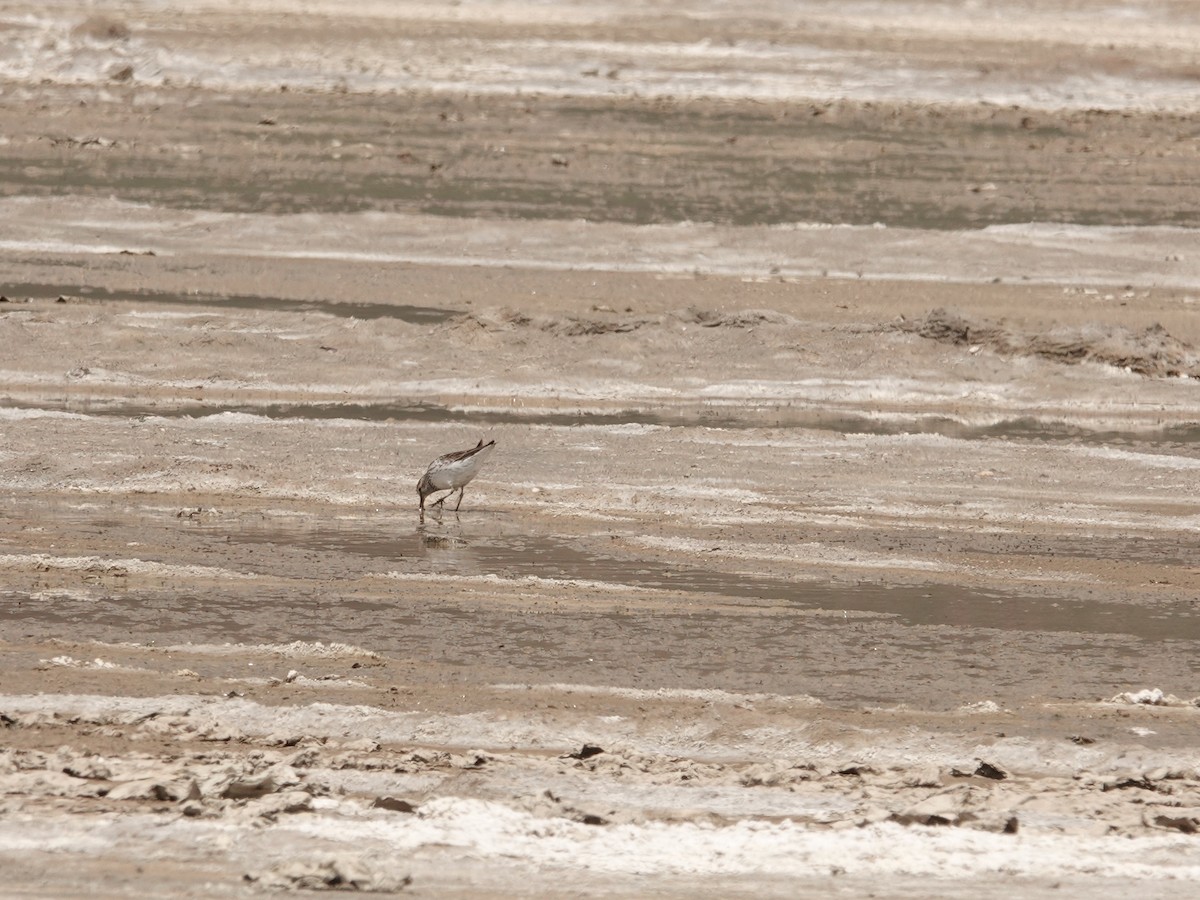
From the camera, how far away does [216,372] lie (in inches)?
519

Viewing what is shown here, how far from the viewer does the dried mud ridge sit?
1391 centimetres

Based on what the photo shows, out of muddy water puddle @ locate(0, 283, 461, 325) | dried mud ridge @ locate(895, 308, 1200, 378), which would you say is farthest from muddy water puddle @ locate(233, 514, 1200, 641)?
muddy water puddle @ locate(0, 283, 461, 325)

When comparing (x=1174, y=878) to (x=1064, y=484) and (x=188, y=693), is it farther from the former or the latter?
(x=1064, y=484)

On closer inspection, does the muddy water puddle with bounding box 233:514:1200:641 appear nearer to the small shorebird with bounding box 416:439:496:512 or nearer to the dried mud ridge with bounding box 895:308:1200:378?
the small shorebird with bounding box 416:439:496:512

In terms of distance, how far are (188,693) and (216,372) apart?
6.25m

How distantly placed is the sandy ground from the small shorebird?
0.21 meters

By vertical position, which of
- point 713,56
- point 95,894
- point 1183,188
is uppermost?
point 713,56

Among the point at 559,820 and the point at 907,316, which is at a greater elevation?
the point at 907,316

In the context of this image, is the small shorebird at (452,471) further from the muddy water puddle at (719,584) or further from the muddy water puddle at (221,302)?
the muddy water puddle at (221,302)

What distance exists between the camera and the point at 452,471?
978cm

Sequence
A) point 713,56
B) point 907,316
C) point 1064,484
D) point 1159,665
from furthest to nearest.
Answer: point 713,56
point 907,316
point 1064,484
point 1159,665

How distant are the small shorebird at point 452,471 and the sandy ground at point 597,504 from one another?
0.69 ft

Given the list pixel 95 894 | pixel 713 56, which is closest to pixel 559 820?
pixel 95 894

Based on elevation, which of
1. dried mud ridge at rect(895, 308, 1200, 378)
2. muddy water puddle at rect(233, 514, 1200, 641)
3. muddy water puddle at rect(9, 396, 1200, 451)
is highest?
dried mud ridge at rect(895, 308, 1200, 378)
